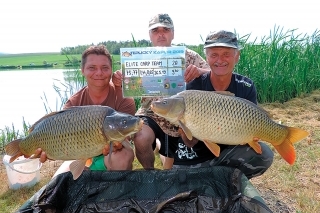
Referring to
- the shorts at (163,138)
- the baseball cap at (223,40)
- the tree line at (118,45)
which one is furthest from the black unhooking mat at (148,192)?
the tree line at (118,45)

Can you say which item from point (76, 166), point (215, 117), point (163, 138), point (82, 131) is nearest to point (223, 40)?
point (215, 117)

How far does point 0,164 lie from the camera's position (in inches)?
129

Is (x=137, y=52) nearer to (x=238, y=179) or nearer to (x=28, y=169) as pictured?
(x=238, y=179)

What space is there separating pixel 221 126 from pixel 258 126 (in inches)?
8.3

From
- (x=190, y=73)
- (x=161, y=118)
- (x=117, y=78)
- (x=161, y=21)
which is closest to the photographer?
(x=190, y=73)

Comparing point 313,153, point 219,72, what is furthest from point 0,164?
point 313,153

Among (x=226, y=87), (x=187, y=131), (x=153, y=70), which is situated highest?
(x=153, y=70)

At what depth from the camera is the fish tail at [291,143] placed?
71.9 inches

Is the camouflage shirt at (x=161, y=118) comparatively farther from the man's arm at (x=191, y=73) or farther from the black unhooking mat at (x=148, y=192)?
the black unhooking mat at (x=148, y=192)

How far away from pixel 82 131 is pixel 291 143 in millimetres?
1124

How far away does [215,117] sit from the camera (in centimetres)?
170

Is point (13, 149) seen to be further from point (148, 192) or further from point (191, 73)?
point (191, 73)

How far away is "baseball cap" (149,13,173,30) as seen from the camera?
104 inches

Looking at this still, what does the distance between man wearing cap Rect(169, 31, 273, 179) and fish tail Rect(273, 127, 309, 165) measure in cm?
24
